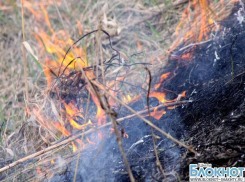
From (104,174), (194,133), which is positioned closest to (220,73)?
(194,133)

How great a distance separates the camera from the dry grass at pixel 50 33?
271 centimetres

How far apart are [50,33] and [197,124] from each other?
102 inches

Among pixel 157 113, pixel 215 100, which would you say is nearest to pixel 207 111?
pixel 215 100

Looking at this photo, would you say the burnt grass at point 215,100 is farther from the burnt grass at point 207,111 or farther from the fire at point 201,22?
the fire at point 201,22

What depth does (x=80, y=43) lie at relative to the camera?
3.82m

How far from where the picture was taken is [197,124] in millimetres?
2047

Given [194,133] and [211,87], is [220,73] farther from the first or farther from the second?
[194,133]

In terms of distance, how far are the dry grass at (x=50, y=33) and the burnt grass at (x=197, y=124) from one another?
48 centimetres

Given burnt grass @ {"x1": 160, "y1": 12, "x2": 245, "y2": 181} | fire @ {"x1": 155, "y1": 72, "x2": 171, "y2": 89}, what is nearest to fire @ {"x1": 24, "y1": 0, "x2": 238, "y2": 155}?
fire @ {"x1": 155, "y1": 72, "x2": 171, "y2": 89}

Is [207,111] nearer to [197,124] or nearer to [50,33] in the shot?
[197,124]

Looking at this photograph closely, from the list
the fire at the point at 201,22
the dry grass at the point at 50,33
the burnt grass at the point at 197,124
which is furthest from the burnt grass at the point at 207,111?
the dry grass at the point at 50,33

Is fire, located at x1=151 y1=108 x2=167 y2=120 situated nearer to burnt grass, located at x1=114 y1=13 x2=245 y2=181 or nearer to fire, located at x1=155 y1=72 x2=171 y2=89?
burnt grass, located at x1=114 y1=13 x2=245 y2=181

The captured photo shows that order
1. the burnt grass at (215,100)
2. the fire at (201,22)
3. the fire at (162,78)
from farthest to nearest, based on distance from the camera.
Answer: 1. the fire at (201,22)
2. the fire at (162,78)
3. the burnt grass at (215,100)

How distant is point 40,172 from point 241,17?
1.98 m
